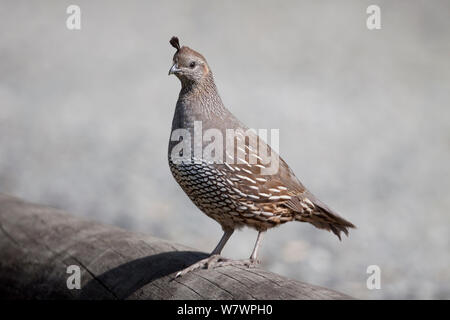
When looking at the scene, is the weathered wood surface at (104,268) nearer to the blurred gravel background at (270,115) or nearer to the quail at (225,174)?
the quail at (225,174)

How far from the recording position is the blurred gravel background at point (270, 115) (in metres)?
7.48

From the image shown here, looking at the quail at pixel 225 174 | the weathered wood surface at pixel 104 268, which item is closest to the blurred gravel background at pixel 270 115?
the quail at pixel 225 174

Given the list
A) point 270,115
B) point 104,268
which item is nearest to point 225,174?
point 104,268

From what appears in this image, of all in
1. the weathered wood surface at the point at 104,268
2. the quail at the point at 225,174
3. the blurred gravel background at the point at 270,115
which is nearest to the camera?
the weathered wood surface at the point at 104,268

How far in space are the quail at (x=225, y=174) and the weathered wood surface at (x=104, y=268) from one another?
30cm

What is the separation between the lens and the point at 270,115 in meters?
10.3

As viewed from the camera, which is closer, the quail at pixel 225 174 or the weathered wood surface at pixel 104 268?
the weathered wood surface at pixel 104 268

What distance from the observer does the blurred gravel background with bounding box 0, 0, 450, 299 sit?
7477mm

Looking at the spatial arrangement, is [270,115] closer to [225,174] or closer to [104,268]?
[225,174]

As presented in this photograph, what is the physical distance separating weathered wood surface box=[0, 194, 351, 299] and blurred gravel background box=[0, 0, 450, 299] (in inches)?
123

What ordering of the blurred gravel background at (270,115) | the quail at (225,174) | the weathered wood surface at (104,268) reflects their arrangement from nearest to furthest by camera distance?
the weathered wood surface at (104,268)
the quail at (225,174)
the blurred gravel background at (270,115)

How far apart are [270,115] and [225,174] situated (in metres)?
6.62
